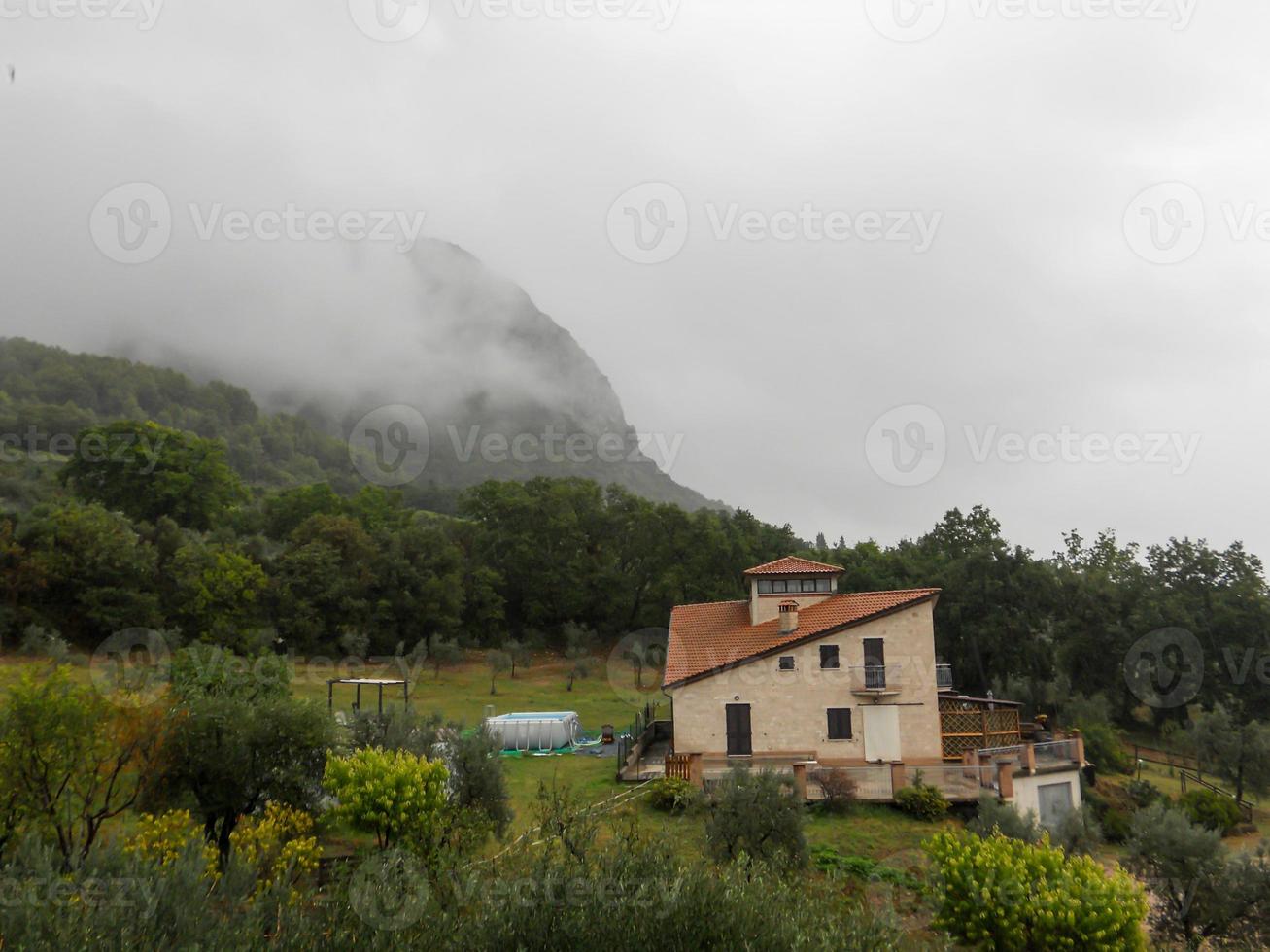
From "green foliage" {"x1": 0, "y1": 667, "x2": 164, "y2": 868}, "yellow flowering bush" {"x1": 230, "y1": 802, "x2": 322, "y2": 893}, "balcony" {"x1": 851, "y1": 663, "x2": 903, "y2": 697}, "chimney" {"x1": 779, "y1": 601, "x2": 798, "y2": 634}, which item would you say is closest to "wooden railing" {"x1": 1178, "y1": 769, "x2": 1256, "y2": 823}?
"balcony" {"x1": 851, "y1": 663, "x2": 903, "y2": 697}

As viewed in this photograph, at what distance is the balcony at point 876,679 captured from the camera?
26469 millimetres

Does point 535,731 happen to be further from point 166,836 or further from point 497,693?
point 166,836

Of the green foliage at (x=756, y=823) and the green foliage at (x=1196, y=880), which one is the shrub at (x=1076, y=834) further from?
the green foliage at (x=756, y=823)

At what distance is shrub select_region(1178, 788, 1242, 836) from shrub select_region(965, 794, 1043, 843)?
14843mm

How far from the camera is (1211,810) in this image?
27.9 meters

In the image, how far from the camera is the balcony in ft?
86.8

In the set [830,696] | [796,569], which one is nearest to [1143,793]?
[830,696]

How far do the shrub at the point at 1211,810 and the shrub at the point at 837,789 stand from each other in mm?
13596

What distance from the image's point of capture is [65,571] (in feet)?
143

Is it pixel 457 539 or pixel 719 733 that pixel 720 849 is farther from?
pixel 457 539

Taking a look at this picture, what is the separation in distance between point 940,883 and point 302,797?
42.0 feet

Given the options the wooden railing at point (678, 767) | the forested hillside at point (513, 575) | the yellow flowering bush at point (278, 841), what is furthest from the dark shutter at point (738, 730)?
the forested hillside at point (513, 575)

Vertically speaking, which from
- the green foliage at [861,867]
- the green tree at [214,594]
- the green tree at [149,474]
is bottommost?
the green foliage at [861,867]

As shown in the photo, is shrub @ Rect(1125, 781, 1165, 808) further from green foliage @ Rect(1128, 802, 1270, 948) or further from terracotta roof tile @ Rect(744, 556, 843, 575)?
green foliage @ Rect(1128, 802, 1270, 948)
